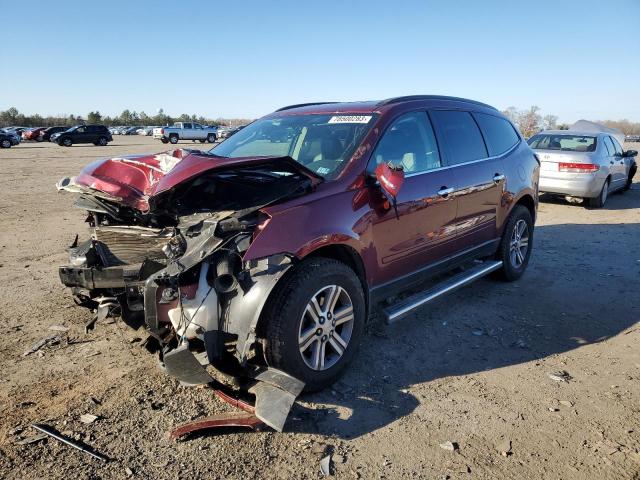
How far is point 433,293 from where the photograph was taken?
399 cm

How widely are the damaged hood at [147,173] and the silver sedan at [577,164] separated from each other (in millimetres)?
9021

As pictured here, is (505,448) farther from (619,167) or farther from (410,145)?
(619,167)

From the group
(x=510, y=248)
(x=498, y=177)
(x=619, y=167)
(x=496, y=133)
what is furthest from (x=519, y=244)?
(x=619, y=167)

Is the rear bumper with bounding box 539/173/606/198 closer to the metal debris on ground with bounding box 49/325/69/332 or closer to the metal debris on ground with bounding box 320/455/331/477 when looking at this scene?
the metal debris on ground with bounding box 320/455/331/477

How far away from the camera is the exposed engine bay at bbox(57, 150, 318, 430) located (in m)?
2.77

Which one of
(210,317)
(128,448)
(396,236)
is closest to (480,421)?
(396,236)

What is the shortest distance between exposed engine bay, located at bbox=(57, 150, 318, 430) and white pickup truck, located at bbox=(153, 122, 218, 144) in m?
43.6

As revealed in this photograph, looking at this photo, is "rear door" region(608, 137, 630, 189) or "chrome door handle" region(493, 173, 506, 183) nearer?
"chrome door handle" region(493, 173, 506, 183)

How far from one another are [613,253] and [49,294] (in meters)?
7.31

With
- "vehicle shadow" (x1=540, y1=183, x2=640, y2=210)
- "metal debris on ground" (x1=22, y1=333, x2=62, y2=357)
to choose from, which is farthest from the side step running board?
"vehicle shadow" (x1=540, y1=183, x2=640, y2=210)

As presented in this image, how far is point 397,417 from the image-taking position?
296cm

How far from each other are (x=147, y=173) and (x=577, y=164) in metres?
9.77

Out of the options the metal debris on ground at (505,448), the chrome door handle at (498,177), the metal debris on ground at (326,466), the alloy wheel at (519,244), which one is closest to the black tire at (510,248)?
the alloy wheel at (519,244)

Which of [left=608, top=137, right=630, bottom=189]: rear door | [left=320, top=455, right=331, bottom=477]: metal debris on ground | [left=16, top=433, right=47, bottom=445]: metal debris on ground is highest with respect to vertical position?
[left=608, top=137, right=630, bottom=189]: rear door
